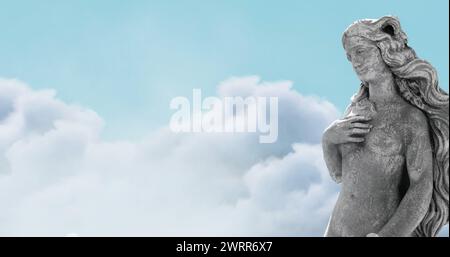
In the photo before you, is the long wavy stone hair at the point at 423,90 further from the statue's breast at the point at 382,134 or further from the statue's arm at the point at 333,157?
the statue's arm at the point at 333,157

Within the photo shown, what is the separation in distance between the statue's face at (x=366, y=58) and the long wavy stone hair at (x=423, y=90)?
0.14ft

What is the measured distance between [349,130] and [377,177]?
474 millimetres

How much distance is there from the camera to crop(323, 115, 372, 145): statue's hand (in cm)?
666

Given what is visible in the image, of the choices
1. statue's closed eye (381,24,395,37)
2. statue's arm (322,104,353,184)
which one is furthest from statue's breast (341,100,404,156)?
statue's closed eye (381,24,395,37)

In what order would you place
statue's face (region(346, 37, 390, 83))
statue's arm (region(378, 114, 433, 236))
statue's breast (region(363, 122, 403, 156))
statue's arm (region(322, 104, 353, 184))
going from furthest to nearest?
1. statue's arm (region(322, 104, 353, 184))
2. statue's face (region(346, 37, 390, 83))
3. statue's breast (region(363, 122, 403, 156))
4. statue's arm (region(378, 114, 433, 236))

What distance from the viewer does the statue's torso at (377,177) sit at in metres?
6.55

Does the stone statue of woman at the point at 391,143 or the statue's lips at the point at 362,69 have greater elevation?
the statue's lips at the point at 362,69

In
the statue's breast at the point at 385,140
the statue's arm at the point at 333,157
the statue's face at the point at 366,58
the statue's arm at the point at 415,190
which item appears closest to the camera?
the statue's arm at the point at 415,190

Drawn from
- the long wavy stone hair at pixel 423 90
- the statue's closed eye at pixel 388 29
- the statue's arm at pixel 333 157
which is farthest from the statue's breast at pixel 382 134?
the statue's closed eye at pixel 388 29

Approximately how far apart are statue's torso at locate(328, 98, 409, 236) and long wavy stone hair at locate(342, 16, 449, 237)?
200 mm

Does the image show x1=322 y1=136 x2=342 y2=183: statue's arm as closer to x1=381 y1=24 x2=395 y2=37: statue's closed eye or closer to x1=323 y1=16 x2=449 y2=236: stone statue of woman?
x1=323 y1=16 x2=449 y2=236: stone statue of woman

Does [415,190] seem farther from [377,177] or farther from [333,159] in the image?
[333,159]

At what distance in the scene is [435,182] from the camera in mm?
6430
